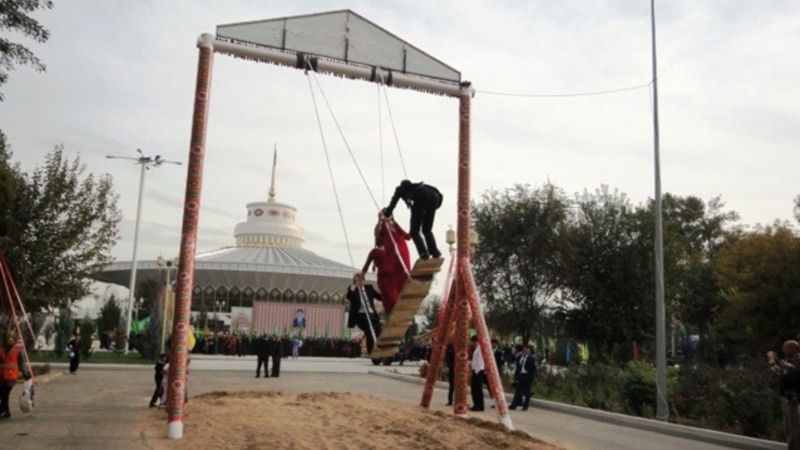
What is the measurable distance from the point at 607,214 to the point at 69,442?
90.9ft

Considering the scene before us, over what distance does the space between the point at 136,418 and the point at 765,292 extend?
27.4 metres

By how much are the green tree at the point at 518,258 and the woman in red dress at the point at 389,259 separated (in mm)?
19078

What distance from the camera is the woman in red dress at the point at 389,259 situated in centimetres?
1219

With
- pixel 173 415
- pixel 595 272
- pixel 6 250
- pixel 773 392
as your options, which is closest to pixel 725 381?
pixel 773 392

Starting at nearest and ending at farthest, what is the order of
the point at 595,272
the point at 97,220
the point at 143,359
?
1. the point at 97,220
2. the point at 595,272
3. the point at 143,359

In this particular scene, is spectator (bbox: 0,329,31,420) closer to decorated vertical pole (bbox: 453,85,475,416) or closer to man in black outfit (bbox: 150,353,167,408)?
man in black outfit (bbox: 150,353,167,408)

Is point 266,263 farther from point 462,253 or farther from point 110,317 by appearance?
point 462,253

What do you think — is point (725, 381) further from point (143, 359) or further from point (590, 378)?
point (143, 359)

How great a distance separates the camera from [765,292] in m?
30.2

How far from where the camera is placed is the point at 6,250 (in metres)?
24.5

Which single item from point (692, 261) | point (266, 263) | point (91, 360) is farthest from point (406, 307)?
point (266, 263)

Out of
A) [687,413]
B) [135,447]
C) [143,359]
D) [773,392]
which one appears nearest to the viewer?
[135,447]

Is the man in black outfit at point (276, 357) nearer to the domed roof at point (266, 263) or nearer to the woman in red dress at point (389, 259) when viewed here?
the woman in red dress at point (389, 259)

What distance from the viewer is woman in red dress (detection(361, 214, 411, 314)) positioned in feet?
40.0
